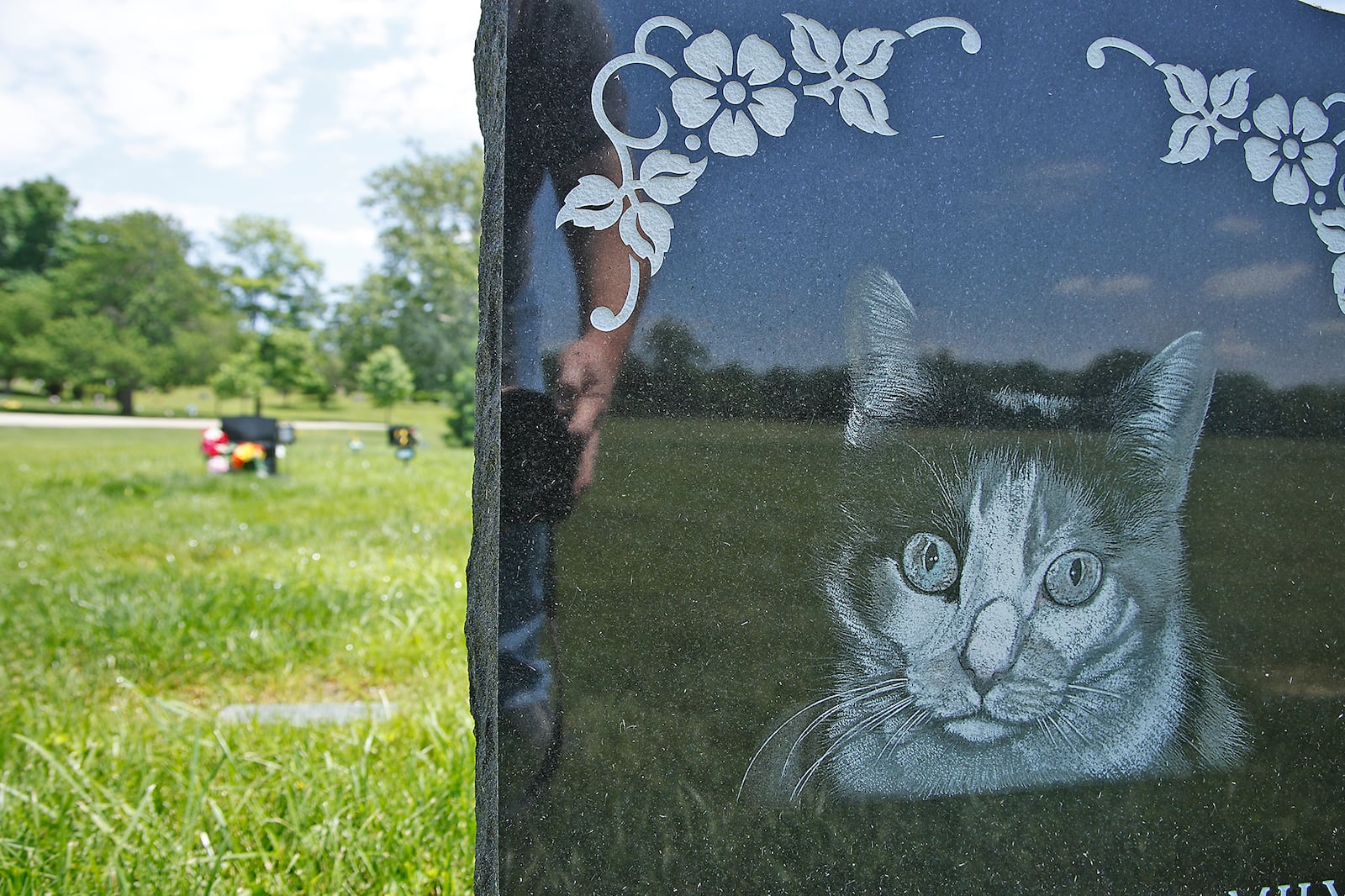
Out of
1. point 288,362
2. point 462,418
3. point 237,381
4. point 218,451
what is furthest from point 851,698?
point 288,362

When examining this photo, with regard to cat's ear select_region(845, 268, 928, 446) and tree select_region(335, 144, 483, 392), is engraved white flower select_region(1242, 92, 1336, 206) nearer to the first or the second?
cat's ear select_region(845, 268, 928, 446)

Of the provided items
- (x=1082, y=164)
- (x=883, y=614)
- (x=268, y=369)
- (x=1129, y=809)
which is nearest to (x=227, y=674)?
(x=883, y=614)

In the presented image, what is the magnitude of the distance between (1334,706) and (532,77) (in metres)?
1.72

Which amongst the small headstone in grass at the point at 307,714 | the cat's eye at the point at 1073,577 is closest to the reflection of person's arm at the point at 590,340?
the cat's eye at the point at 1073,577

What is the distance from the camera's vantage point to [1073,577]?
59.3 inches

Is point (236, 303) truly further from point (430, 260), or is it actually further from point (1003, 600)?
point (1003, 600)

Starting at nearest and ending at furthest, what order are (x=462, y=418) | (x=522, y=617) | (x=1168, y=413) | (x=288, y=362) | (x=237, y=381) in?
(x=522, y=617), (x=1168, y=413), (x=462, y=418), (x=237, y=381), (x=288, y=362)

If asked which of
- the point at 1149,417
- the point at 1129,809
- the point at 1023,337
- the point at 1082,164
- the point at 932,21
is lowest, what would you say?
the point at 1129,809

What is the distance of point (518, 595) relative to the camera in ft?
4.36

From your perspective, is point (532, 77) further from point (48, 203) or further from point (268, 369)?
point (48, 203)

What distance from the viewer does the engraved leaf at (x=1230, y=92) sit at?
1.56 meters

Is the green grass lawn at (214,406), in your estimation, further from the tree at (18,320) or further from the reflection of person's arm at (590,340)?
the reflection of person's arm at (590,340)

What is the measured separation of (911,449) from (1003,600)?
0.30 m

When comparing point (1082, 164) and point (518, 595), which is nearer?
point (518, 595)
